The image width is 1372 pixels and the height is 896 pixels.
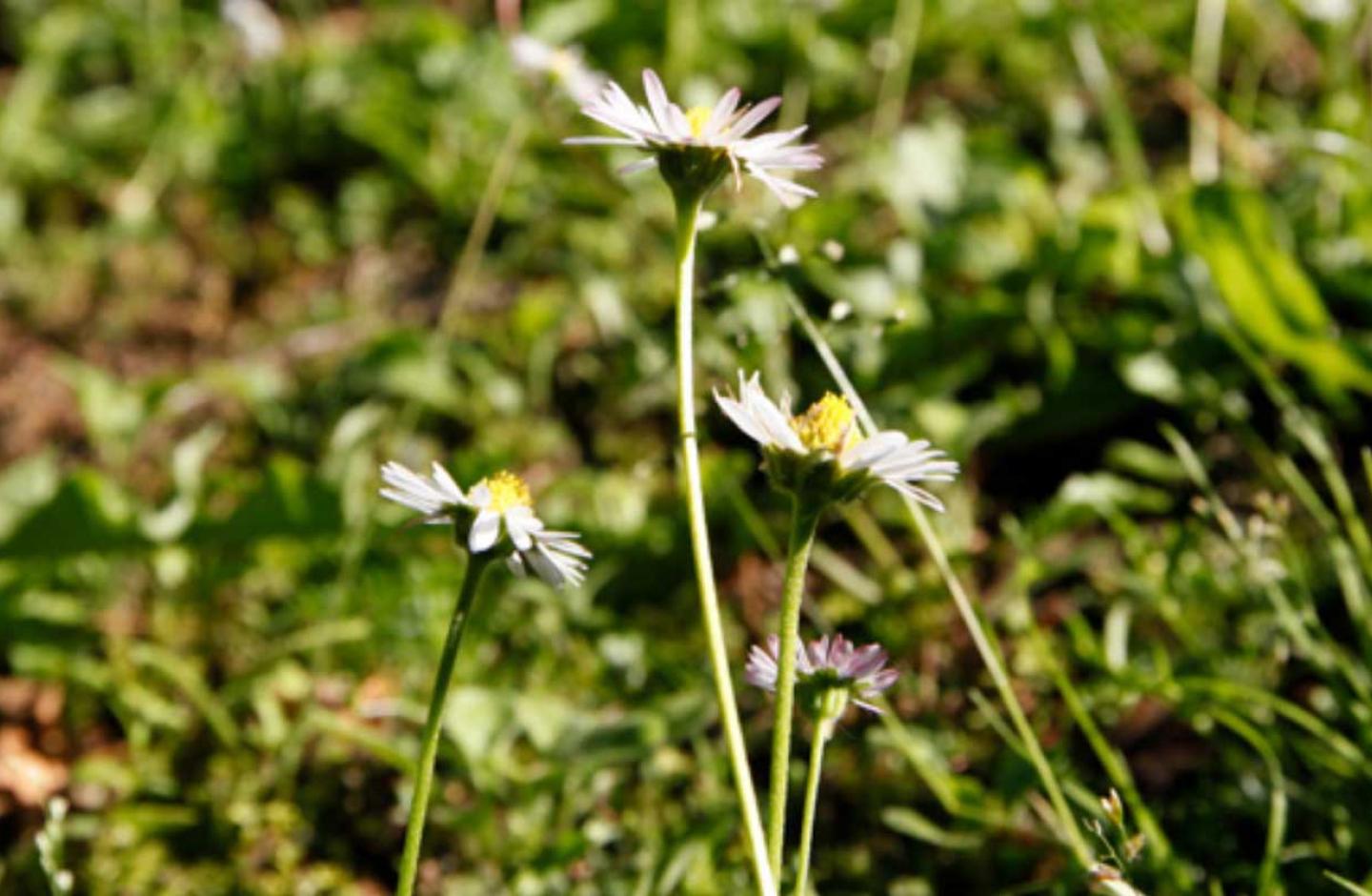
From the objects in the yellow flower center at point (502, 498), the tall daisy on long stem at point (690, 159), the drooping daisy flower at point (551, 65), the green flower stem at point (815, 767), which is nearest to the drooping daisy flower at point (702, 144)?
the tall daisy on long stem at point (690, 159)

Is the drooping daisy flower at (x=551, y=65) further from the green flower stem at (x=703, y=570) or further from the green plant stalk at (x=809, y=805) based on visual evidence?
the green plant stalk at (x=809, y=805)

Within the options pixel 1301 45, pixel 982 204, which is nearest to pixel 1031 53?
pixel 1301 45

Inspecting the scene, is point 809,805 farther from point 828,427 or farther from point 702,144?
point 702,144

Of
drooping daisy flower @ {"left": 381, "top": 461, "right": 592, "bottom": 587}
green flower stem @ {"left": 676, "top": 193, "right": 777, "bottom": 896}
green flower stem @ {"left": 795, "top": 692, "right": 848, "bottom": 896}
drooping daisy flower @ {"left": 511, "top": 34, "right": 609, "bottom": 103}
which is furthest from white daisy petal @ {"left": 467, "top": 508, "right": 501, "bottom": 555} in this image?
drooping daisy flower @ {"left": 511, "top": 34, "right": 609, "bottom": 103}

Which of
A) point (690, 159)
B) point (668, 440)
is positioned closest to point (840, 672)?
point (690, 159)

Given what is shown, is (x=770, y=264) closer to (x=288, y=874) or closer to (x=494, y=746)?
(x=494, y=746)

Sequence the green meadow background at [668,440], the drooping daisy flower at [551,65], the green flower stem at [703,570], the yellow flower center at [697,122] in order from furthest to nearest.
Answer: the drooping daisy flower at [551,65] < the green meadow background at [668,440] < the yellow flower center at [697,122] < the green flower stem at [703,570]
